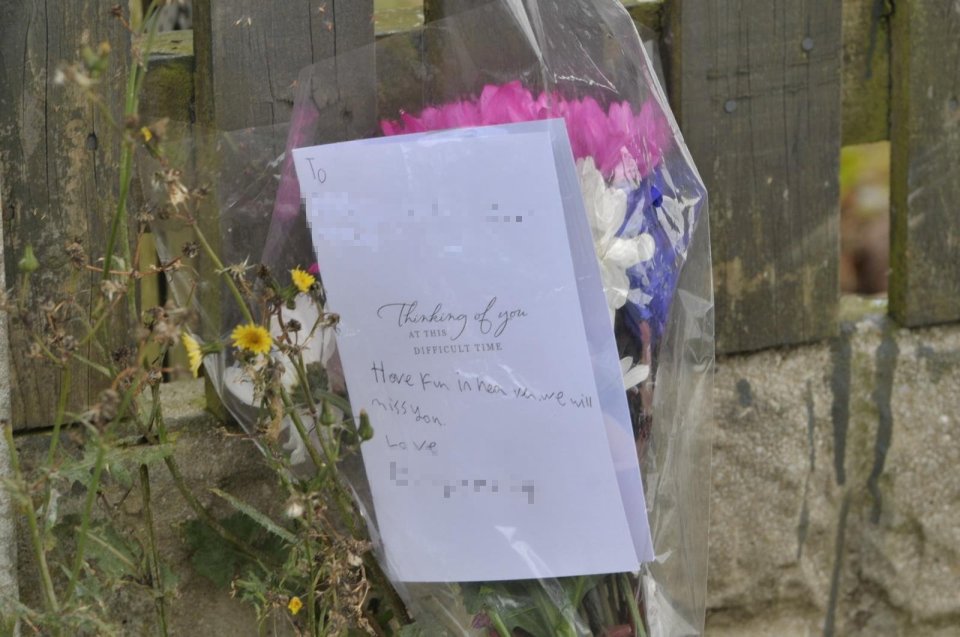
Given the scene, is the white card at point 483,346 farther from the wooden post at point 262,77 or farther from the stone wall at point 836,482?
the stone wall at point 836,482

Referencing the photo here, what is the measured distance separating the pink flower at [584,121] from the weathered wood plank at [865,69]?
24.0 inches

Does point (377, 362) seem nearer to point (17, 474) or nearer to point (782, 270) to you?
point (17, 474)

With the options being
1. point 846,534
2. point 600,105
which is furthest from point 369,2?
point 846,534

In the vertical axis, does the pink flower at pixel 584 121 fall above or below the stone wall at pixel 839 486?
above

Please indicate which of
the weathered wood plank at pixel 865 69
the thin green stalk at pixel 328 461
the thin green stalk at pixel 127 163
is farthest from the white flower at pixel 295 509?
the weathered wood plank at pixel 865 69

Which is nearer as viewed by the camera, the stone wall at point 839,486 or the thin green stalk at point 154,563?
the thin green stalk at point 154,563

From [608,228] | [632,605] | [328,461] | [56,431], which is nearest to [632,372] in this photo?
[608,228]

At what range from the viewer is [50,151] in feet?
5.06

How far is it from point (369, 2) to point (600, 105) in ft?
1.15

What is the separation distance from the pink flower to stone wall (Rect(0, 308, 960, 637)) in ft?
1.88

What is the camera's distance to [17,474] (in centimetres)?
132

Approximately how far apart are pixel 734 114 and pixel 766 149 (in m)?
0.08

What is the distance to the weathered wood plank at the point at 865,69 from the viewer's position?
77.7 inches

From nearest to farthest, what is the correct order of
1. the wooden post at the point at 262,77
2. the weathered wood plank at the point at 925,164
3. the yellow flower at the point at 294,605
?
the yellow flower at the point at 294,605, the wooden post at the point at 262,77, the weathered wood plank at the point at 925,164
